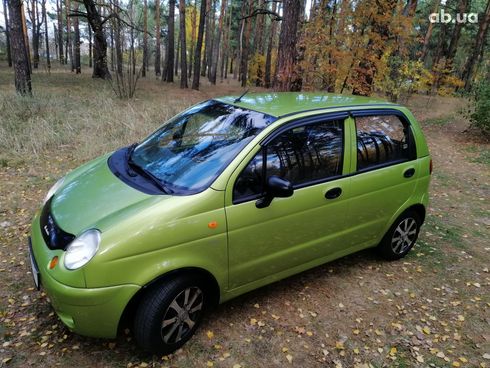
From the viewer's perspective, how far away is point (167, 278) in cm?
271

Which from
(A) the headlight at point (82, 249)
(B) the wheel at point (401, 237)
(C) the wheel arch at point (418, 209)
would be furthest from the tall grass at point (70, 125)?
(C) the wheel arch at point (418, 209)

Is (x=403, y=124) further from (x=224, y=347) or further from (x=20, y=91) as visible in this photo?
(x=20, y=91)

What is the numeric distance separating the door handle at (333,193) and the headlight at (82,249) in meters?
1.99

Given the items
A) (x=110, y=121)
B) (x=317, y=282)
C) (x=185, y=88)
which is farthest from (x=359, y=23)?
(x=185, y=88)

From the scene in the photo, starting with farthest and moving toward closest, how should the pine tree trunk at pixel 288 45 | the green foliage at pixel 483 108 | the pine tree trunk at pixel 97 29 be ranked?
the pine tree trunk at pixel 97 29, the green foliage at pixel 483 108, the pine tree trunk at pixel 288 45

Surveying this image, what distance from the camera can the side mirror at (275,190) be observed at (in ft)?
9.45

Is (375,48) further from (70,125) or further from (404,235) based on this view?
(70,125)

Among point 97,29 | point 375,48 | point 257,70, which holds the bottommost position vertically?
point 257,70

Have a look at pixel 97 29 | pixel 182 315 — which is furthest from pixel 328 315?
pixel 97 29

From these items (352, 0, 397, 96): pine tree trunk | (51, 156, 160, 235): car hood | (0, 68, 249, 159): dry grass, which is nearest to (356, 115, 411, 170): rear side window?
(51, 156, 160, 235): car hood

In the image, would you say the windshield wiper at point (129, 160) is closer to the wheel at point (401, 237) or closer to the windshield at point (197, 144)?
the windshield at point (197, 144)

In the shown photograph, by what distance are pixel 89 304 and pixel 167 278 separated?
53cm

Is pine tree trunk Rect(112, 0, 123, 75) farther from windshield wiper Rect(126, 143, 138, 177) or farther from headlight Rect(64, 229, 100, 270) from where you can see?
headlight Rect(64, 229, 100, 270)

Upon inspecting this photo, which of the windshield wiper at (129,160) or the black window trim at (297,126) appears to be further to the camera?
the windshield wiper at (129,160)
